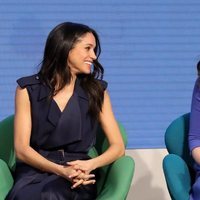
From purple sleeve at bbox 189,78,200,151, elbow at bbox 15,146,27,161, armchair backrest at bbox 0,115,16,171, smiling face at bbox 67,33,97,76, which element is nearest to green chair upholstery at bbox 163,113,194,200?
purple sleeve at bbox 189,78,200,151

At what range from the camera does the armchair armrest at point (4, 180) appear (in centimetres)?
274

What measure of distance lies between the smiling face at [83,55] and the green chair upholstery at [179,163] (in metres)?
0.57

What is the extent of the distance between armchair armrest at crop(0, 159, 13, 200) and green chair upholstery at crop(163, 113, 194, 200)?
75cm

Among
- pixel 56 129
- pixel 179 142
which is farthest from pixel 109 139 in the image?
pixel 179 142

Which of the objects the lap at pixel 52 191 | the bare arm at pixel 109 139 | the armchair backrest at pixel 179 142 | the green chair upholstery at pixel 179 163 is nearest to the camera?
the lap at pixel 52 191

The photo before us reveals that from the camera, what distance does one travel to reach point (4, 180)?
2.81 metres

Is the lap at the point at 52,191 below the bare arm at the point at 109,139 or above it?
below

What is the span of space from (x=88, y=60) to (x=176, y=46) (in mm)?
1159

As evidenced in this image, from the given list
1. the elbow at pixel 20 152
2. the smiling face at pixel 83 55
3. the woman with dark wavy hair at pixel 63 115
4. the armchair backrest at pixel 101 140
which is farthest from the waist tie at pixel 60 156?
the smiling face at pixel 83 55

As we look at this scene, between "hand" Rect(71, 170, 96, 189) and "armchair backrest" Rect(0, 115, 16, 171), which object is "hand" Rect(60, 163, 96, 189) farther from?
"armchair backrest" Rect(0, 115, 16, 171)

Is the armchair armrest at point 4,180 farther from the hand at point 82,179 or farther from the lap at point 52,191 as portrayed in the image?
the hand at point 82,179

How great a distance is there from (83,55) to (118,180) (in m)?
0.63

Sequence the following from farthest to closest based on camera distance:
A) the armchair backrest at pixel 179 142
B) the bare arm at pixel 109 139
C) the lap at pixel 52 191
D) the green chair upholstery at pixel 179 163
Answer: the armchair backrest at pixel 179 142 → the bare arm at pixel 109 139 → the green chair upholstery at pixel 179 163 → the lap at pixel 52 191

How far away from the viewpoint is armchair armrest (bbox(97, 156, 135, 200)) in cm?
265
